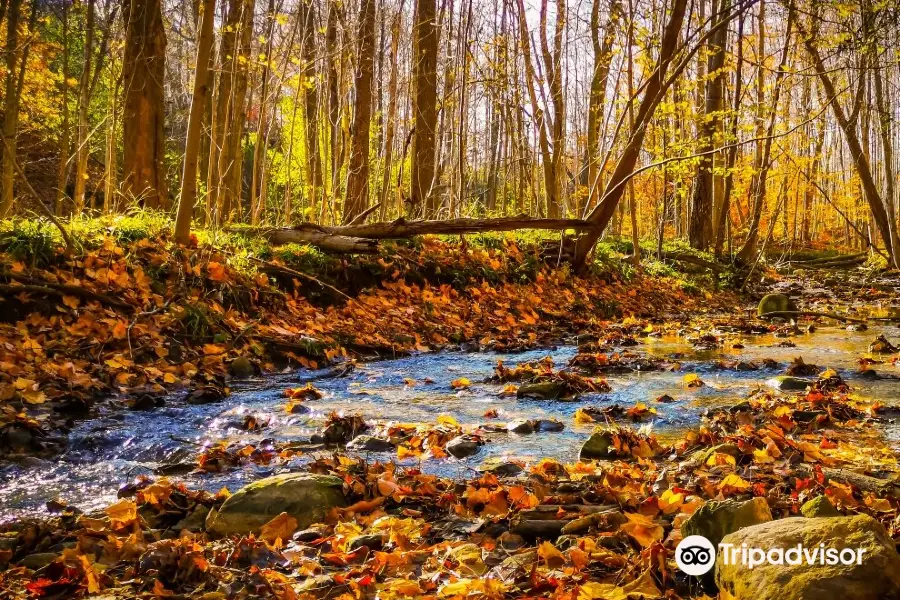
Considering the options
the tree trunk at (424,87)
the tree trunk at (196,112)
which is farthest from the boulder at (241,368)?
the tree trunk at (424,87)

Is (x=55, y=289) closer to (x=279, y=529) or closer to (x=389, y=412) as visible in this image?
(x=389, y=412)

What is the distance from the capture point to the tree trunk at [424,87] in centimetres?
1040

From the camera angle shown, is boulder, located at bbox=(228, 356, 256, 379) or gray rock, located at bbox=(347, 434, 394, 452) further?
boulder, located at bbox=(228, 356, 256, 379)

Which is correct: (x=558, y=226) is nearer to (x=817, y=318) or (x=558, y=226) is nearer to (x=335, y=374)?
(x=817, y=318)

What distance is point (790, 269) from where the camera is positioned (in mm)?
19672

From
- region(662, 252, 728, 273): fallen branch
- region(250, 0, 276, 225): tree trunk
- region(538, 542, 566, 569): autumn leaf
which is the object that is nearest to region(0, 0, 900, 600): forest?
region(538, 542, 566, 569): autumn leaf

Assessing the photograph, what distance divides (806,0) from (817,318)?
5.41m

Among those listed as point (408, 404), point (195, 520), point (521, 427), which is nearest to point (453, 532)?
point (195, 520)

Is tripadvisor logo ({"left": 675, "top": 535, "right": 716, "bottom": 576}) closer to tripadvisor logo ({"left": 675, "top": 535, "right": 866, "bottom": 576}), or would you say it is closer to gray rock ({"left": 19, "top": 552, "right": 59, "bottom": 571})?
tripadvisor logo ({"left": 675, "top": 535, "right": 866, "bottom": 576})

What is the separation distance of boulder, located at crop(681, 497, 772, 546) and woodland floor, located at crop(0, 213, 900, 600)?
0.13 m

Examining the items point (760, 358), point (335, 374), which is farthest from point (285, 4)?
point (760, 358)

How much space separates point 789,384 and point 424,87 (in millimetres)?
7593

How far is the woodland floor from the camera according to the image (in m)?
2.09

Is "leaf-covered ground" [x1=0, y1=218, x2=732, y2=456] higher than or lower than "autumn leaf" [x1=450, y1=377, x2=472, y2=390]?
higher
